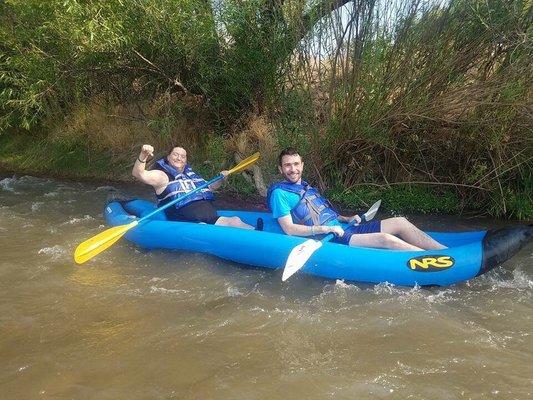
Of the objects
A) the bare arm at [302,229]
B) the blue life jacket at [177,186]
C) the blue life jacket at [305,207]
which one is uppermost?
the blue life jacket at [177,186]

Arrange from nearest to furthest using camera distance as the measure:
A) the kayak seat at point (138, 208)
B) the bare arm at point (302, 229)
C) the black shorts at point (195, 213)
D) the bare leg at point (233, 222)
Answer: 1. the bare arm at point (302, 229)
2. the bare leg at point (233, 222)
3. the black shorts at point (195, 213)
4. the kayak seat at point (138, 208)

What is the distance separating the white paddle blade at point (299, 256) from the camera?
2914mm

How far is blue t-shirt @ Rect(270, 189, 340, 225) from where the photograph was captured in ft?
11.0

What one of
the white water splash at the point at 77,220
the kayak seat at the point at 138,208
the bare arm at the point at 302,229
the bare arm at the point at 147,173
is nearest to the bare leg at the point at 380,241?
the bare arm at the point at 302,229

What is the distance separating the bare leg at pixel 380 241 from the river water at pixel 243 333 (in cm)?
28

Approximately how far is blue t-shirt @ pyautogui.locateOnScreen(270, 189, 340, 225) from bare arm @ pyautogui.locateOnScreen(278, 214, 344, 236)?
0.04m

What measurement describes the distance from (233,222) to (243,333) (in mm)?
1474

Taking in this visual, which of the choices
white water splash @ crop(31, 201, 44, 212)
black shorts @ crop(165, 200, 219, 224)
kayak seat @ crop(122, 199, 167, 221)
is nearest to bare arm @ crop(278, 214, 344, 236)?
black shorts @ crop(165, 200, 219, 224)

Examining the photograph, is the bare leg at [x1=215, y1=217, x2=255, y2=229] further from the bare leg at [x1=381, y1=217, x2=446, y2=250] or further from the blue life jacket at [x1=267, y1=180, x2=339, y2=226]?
the bare leg at [x1=381, y1=217, x2=446, y2=250]

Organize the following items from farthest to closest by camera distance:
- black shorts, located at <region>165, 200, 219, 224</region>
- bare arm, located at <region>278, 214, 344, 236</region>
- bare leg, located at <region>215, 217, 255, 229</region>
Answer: black shorts, located at <region>165, 200, 219, 224</region>, bare leg, located at <region>215, 217, 255, 229</region>, bare arm, located at <region>278, 214, 344, 236</region>

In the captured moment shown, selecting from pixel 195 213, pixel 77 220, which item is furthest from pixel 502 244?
pixel 77 220

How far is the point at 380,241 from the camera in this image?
3.24 metres

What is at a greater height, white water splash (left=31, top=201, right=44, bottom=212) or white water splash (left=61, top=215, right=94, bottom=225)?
white water splash (left=31, top=201, right=44, bottom=212)

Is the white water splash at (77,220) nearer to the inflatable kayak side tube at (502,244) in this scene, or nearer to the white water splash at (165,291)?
the white water splash at (165,291)
